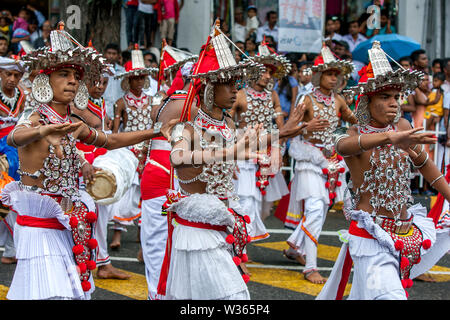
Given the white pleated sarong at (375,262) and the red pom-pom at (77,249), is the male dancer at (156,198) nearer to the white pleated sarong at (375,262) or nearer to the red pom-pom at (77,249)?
the red pom-pom at (77,249)

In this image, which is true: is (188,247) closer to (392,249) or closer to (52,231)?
(52,231)

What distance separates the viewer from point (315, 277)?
7.11 meters

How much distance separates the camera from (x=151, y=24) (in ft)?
45.6

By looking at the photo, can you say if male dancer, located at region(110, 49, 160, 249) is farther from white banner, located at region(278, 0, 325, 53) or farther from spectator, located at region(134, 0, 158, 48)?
spectator, located at region(134, 0, 158, 48)

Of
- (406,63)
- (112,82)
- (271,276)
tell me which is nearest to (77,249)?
(271,276)

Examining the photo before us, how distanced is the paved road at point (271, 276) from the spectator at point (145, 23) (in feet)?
17.7

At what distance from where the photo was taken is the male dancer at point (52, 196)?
4.58 meters

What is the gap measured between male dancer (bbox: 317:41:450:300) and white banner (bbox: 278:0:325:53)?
7.51m

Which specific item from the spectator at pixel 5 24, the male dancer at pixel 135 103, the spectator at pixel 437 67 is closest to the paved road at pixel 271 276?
the male dancer at pixel 135 103

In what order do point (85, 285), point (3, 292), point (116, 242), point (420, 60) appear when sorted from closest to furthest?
point (85, 285) < point (3, 292) < point (116, 242) < point (420, 60)

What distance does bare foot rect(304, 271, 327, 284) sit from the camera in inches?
278

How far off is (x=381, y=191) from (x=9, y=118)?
15.9ft

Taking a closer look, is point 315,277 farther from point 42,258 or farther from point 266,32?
point 266,32
